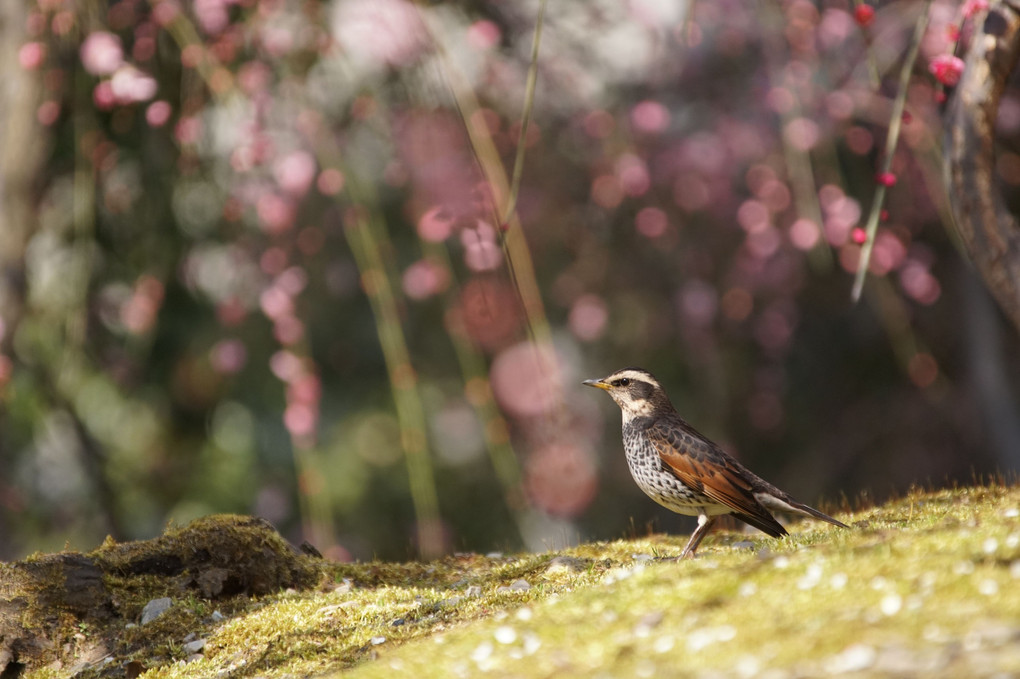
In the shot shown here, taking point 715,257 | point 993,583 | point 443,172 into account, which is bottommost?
point 993,583

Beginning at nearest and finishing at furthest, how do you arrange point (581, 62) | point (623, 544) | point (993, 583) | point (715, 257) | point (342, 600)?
point (993, 583) → point (342, 600) → point (623, 544) → point (581, 62) → point (715, 257)

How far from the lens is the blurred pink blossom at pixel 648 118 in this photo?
397 inches

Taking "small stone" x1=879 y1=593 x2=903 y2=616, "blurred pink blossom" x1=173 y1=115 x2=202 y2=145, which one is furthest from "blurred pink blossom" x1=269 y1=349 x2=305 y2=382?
"small stone" x1=879 y1=593 x2=903 y2=616

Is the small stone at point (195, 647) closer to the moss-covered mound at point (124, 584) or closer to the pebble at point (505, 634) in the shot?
the moss-covered mound at point (124, 584)

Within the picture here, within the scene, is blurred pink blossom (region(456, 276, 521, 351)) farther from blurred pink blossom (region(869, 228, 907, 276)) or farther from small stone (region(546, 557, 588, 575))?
blurred pink blossom (region(869, 228, 907, 276))

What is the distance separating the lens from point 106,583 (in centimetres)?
601

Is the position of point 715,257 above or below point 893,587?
above

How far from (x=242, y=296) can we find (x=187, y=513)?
2.05 metres

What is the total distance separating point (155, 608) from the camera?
5.93 meters

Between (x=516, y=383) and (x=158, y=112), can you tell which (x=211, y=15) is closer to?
(x=158, y=112)

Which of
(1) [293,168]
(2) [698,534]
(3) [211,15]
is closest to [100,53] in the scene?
(3) [211,15]

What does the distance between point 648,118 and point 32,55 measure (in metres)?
5.16

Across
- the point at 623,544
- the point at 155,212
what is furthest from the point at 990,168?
the point at 155,212

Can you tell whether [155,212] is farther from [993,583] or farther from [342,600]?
[993,583]
